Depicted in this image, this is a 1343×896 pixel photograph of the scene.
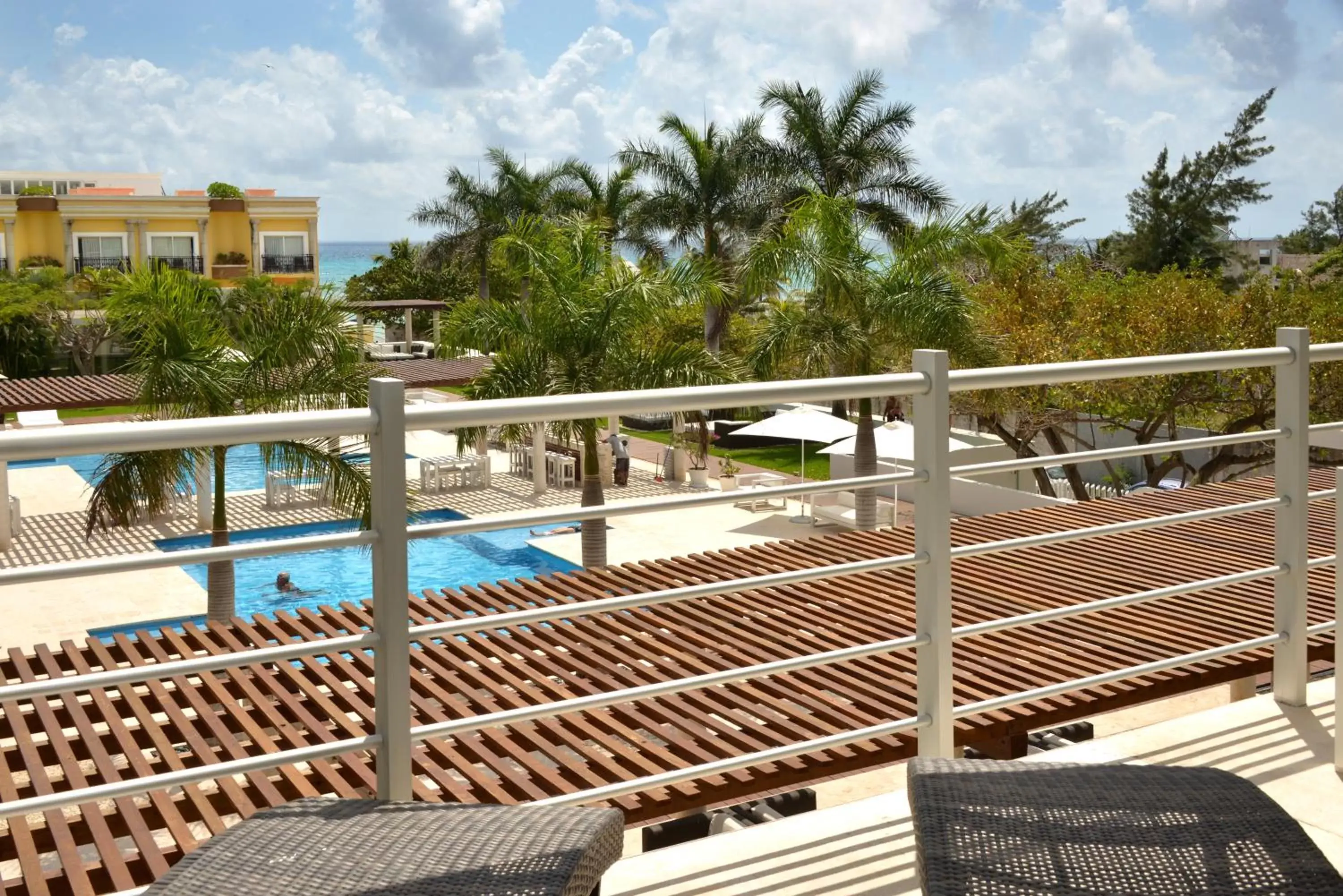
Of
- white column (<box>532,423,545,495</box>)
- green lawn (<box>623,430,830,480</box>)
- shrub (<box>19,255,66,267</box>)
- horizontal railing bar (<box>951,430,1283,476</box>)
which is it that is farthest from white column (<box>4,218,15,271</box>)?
horizontal railing bar (<box>951,430,1283,476</box>)

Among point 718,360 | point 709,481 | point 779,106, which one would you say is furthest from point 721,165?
point 718,360

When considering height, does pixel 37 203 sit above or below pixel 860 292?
above

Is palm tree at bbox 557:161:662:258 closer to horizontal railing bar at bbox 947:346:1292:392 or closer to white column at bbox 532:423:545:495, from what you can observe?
white column at bbox 532:423:545:495

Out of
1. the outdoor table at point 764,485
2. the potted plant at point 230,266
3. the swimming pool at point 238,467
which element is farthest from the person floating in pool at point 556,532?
the potted plant at point 230,266

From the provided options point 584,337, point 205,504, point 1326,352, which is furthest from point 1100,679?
point 205,504

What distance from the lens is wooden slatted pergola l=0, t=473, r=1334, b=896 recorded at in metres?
3.15

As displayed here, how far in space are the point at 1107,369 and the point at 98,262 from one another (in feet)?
195

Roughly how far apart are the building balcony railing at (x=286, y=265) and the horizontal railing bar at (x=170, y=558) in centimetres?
5971

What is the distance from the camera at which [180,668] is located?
2051mm

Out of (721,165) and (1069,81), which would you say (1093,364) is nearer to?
(721,165)

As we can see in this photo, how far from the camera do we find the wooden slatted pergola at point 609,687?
3.15m

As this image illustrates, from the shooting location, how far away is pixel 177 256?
58.1 m

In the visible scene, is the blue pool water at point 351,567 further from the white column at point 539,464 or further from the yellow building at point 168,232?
the yellow building at point 168,232

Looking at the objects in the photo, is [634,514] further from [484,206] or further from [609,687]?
[484,206]
